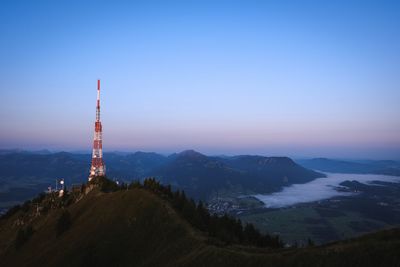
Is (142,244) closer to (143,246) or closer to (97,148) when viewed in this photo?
(143,246)

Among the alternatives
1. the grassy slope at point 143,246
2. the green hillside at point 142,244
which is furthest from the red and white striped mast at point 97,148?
the grassy slope at point 143,246

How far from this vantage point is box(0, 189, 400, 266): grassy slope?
45.2 metres

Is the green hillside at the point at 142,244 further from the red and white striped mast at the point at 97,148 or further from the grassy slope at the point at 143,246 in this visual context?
the red and white striped mast at the point at 97,148

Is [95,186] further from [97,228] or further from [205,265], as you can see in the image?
[205,265]

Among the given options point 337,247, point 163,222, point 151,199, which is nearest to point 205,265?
point 337,247

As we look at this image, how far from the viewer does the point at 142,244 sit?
8200 centimetres

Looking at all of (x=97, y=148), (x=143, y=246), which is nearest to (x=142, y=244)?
(x=143, y=246)

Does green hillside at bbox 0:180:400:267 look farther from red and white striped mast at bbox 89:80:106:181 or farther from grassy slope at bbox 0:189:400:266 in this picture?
red and white striped mast at bbox 89:80:106:181

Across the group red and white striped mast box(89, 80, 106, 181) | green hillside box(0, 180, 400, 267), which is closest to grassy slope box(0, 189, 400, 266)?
green hillside box(0, 180, 400, 267)

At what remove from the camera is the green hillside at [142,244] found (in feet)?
150

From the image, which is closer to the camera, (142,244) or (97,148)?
(142,244)

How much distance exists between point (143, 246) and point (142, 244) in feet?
3.56

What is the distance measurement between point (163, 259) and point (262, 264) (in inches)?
983

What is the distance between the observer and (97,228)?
327 ft
